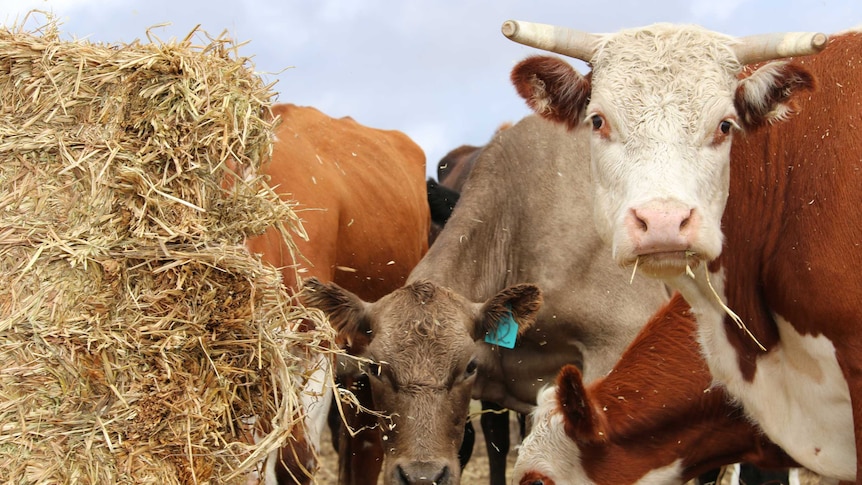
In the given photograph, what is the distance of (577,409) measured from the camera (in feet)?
17.1

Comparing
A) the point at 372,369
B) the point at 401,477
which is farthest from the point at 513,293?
the point at 401,477

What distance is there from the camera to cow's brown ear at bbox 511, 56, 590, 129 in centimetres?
474

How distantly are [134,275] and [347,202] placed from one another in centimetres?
319

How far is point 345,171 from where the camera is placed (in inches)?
311

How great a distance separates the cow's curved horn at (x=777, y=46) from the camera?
165 inches

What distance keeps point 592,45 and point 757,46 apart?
691mm

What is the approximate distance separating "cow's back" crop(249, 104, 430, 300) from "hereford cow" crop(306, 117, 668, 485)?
51 cm

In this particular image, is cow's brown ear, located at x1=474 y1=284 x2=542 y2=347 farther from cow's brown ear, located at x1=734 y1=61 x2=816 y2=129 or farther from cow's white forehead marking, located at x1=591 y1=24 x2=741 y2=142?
cow's brown ear, located at x1=734 y1=61 x2=816 y2=129

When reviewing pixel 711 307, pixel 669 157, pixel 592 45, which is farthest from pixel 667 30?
pixel 711 307

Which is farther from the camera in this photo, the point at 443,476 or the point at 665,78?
the point at 443,476

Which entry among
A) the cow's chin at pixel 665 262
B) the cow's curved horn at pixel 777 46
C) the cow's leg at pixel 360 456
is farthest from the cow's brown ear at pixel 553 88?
the cow's leg at pixel 360 456

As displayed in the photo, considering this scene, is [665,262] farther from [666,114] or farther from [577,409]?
[577,409]

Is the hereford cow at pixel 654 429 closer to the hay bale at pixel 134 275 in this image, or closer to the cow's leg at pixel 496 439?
the hay bale at pixel 134 275

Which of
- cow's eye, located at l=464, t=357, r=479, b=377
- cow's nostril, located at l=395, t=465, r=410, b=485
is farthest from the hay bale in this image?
cow's eye, located at l=464, t=357, r=479, b=377
